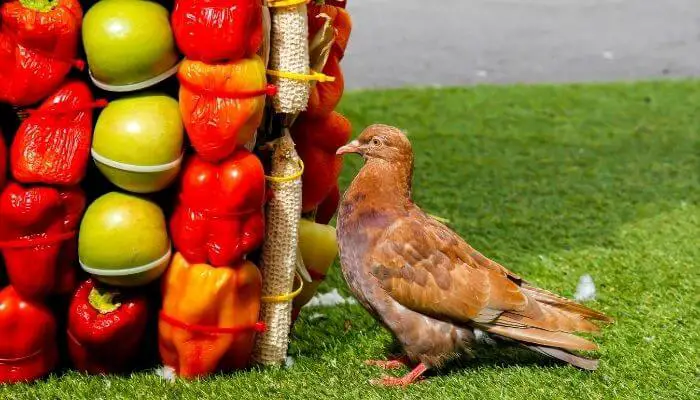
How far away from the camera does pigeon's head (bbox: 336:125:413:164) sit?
340cm

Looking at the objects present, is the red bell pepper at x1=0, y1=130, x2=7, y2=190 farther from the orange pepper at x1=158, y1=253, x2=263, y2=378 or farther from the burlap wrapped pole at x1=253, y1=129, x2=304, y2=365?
the burlap wrapped pole at x1=253, y1=129, x2=304, y2=365

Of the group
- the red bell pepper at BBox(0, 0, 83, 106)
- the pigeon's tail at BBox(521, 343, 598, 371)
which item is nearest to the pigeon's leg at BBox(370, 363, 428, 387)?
the pigeon's tail at BBox(521, 343, 598, 371)

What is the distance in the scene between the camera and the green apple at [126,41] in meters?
2.90

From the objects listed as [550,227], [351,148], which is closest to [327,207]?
[351,148]

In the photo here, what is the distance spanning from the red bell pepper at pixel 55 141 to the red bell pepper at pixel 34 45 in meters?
0.06

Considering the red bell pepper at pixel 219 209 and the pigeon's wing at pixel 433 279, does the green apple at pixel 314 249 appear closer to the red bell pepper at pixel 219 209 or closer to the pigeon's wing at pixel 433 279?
the pigeon's wing at pixel 433 279

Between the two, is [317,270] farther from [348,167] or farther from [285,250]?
[348,167]

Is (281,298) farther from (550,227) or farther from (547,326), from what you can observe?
(550,227)

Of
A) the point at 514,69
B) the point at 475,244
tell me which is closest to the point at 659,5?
the point at 514,69

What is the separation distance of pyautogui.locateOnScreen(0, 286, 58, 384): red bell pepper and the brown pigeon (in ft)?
3.35

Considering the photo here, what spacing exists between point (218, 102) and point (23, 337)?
99 centimetres

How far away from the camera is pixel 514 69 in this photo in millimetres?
9398

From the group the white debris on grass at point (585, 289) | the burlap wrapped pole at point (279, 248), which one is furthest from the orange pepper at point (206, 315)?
the white debris on grass at point (585, 289)

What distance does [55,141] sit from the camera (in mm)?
2975
